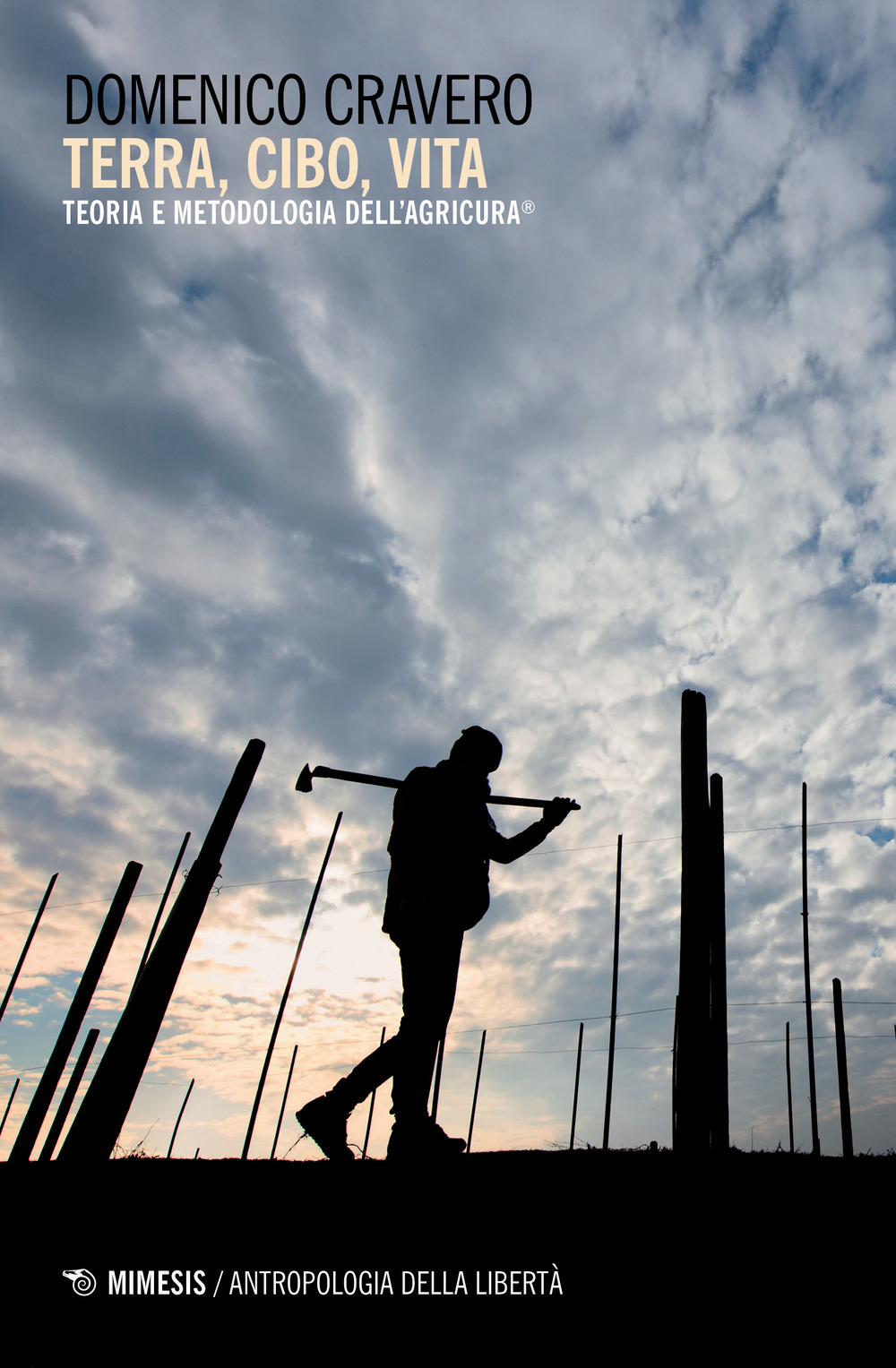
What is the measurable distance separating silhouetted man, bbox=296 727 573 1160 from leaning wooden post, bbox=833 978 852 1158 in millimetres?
9667

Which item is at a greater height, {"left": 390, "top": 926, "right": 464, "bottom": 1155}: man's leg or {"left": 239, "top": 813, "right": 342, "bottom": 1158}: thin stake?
{"left": 239, "top": 813, "right": 342, "bottom": 1158}: thin stake

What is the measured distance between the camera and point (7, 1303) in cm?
180

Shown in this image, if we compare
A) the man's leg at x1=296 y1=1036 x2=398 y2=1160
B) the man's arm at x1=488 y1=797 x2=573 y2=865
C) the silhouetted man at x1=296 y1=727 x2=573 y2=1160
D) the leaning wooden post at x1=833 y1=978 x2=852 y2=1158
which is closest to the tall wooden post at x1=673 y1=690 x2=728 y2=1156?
the man's arm at x1=488 y1=797 x2=573 y2=865

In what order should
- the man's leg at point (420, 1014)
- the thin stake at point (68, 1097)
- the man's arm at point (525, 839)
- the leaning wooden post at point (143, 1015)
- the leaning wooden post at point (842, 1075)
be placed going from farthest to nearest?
the thin stake at point (68, 1097) < the leaning wooden post at point (842, 1075) < the leaning wooden post at point (143, 1015) < the man's arm at point (525, 839) < the man's leg at point (420, 1014)

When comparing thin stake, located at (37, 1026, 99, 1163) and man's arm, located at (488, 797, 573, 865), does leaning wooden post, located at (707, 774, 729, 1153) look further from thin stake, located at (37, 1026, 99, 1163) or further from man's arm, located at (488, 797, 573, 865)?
thin stake, located at (37, 1026, 99, 1163)

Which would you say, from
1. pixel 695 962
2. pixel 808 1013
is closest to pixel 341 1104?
pixel 695 962

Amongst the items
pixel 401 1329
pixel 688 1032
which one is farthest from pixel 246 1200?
pixel 688 1032

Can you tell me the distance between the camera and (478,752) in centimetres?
372

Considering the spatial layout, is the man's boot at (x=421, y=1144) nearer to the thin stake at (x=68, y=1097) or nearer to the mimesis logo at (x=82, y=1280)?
the mimesis logo at (x=82, y=1280)

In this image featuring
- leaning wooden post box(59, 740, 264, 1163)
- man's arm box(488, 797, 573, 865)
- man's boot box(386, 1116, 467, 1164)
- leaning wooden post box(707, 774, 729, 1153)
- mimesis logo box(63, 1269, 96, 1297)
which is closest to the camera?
mimesis logo box(63, 1269, 96, 1297)

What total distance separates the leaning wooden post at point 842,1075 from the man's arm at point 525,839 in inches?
362

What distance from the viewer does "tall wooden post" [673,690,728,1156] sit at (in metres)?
3.73

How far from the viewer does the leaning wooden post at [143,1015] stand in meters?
5.96

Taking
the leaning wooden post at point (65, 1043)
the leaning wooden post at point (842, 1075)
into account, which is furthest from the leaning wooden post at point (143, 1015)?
the leaning wooden post at point (842, 1075)
